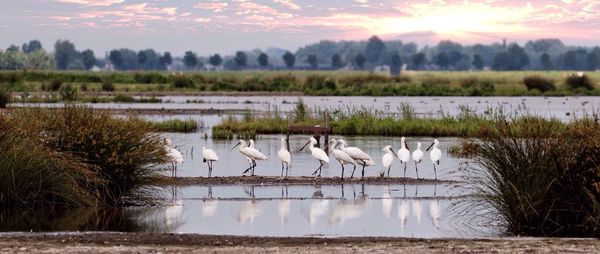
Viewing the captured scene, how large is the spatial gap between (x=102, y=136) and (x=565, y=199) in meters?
8.00

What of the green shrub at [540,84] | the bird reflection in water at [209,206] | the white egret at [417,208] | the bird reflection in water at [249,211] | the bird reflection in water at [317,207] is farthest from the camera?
the green shrub at [540,84]

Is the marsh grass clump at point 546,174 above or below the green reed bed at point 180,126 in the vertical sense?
above

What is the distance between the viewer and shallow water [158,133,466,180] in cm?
2667

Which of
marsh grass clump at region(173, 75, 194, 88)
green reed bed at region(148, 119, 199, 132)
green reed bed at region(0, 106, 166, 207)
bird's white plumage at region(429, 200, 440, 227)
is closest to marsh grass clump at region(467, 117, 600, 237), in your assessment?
bird's white plumage at region(429, 200, 440, 227)

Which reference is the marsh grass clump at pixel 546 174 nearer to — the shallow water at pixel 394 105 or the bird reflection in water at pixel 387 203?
the bird reflection in water at pixel 387 203

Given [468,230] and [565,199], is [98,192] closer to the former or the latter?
[468,230]

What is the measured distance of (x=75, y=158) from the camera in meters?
18.8

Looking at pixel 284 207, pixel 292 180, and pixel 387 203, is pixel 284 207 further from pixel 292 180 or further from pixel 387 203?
pixel 292 180

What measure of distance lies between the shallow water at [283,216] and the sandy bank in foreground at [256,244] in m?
1.19

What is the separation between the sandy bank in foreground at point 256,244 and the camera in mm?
13414

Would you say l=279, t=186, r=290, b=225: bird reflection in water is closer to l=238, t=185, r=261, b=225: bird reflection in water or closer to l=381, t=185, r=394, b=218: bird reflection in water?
l=238, t=185, r=261, b=225: bird reflection in water

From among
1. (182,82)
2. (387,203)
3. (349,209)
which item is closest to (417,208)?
(387,203)

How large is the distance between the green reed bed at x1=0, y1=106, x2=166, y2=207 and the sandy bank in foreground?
3.05 m

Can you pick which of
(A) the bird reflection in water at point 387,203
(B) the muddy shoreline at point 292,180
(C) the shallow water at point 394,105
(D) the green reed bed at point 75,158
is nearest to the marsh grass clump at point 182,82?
(C) the shallow water at point 394,105
